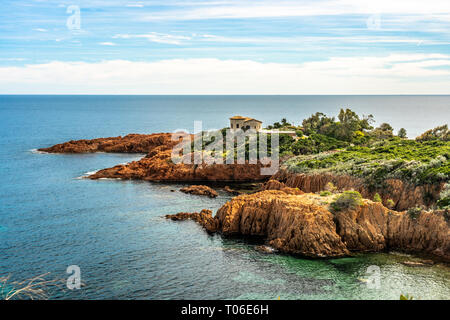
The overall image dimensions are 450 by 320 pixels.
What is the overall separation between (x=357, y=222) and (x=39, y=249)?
3101 centimetres

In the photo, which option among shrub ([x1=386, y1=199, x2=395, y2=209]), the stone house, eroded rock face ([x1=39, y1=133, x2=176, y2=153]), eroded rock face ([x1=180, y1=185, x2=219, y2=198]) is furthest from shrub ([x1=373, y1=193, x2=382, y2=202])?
eroded rock face ([x1=39, y1=133, x2=176, y2=153])

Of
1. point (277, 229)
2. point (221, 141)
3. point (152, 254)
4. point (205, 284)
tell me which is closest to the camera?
point (205, 284)

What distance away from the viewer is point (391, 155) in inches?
2217

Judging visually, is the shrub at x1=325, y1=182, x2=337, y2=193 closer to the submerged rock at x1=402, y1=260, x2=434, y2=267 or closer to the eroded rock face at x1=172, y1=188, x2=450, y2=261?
the eroded rock face at x1=172, y1=188, x2=450, y2=261

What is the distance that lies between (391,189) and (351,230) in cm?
1070

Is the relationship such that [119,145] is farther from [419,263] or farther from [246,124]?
[419,263]

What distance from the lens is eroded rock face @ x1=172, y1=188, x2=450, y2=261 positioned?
37.2m

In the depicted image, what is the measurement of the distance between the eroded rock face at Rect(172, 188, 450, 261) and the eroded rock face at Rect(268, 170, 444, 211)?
5.31 metres

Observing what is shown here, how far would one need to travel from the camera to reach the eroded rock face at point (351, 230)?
37.2m

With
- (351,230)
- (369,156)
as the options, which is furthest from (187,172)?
(351,230)

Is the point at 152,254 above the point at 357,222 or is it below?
below

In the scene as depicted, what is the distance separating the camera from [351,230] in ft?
127
